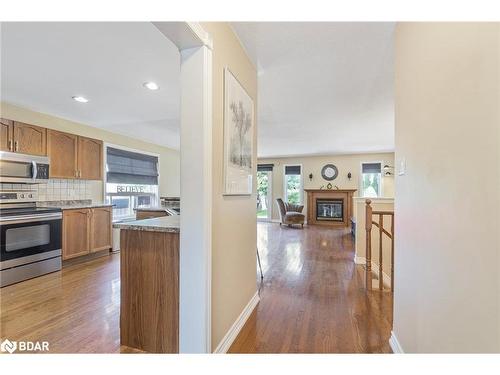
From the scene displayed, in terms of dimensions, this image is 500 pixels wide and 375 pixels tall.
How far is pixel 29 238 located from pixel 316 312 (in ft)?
11.4

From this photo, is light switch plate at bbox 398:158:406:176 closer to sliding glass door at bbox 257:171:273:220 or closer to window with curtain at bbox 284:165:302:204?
window with curtain at bbox 284:165:302:204

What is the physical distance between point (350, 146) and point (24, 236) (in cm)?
689

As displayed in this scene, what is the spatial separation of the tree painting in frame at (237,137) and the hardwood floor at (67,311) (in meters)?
1.40

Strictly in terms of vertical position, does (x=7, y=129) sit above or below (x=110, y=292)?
above

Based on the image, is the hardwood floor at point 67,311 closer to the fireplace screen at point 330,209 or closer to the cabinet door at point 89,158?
the cabinet door at point 89,158

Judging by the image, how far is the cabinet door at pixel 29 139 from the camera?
10.3ft

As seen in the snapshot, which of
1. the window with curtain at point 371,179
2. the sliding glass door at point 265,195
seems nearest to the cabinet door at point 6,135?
the sliding glass door at point 265,195

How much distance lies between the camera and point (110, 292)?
8.79 ft

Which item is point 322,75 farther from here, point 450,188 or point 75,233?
point 75,233

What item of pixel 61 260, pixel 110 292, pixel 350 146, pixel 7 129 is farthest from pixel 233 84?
pixel 350 146

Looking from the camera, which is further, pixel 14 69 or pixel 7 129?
pixel 7 129

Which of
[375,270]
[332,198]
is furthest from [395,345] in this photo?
[332,198]
